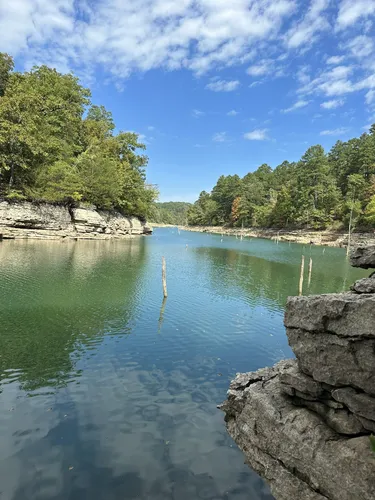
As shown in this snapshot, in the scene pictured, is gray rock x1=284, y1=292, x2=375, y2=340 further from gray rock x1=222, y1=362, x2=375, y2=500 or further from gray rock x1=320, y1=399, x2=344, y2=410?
→ gray rock x1=222, y1=362, x2=375, y2=500

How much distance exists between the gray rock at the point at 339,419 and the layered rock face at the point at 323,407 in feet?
0.05

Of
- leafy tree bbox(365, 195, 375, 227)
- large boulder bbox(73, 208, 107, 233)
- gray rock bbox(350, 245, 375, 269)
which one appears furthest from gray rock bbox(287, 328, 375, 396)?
leafy tree bbox(365, 195, 375, 227)

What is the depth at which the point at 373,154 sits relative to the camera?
277 feet

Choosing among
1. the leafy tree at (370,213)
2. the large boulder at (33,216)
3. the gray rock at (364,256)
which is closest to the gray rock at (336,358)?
the gray rock at (364,256)

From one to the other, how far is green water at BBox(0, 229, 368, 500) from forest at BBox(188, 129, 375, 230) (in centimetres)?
6474

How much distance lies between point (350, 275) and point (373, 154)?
64.9m

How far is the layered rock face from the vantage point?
5008mm

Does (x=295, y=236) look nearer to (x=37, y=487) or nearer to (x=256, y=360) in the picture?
(x=256, y=360)

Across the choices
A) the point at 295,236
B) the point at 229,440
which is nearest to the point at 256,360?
the point at 229,440

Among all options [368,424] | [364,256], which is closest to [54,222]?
[364,256]

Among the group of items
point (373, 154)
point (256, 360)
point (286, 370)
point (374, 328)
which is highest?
point (373, 154)

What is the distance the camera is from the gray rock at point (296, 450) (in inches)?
195

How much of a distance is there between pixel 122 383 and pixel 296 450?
6.70m

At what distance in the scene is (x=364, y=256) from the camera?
20.7ft
